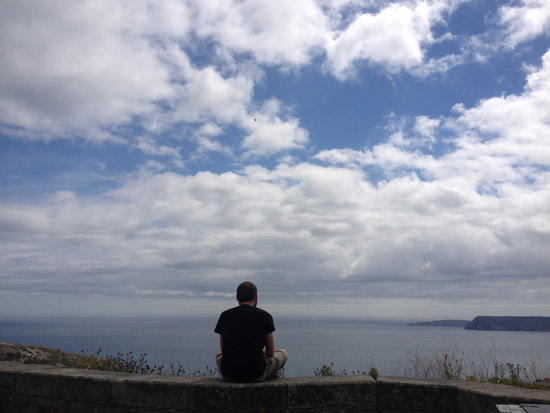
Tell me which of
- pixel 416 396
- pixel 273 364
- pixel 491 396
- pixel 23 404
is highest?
pixel 273 364

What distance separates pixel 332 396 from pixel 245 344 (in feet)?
3.10

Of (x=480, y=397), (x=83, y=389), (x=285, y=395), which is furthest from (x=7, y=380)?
(x=480, y=397)

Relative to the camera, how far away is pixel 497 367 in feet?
20.3

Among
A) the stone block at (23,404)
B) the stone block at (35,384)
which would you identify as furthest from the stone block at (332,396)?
the stone block at (23,404)

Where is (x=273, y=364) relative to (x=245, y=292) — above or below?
below

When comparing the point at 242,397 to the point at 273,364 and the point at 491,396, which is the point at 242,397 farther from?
the point at 491,396

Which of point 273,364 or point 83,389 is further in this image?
point 83,389

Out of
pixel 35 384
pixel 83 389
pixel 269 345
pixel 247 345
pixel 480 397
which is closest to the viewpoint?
pixel 480 397

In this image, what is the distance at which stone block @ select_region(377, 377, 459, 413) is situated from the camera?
3.89m

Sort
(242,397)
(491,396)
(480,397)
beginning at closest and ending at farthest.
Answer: (491,396) → (480,397) → (242,397)

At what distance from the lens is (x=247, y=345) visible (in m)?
4.06

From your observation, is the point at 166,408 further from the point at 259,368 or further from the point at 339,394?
the point at 339,394

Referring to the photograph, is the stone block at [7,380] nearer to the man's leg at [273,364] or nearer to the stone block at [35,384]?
the stone block at [35,384]

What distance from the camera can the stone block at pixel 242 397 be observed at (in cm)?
389
